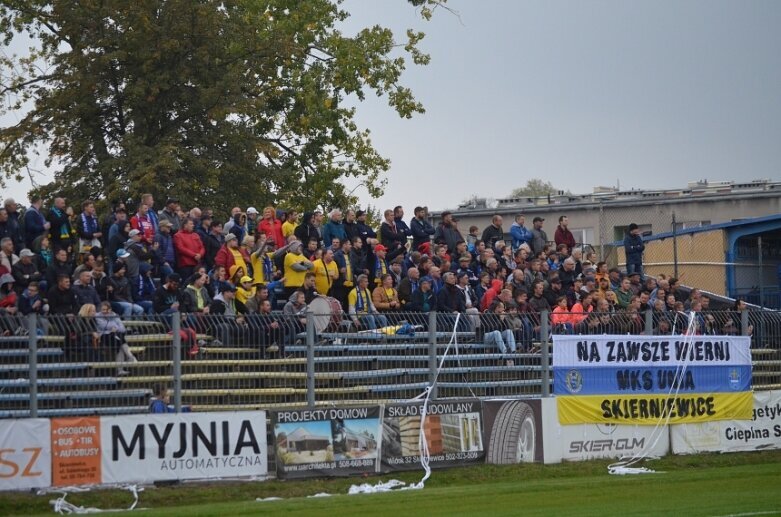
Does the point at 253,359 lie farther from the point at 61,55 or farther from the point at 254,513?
the point at 61,55

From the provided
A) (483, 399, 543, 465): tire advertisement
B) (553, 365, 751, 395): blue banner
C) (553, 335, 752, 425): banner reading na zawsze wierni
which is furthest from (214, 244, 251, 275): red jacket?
(553, 365, 751, 395): blue banner

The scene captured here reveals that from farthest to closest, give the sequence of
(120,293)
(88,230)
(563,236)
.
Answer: (563,236)
(88,230)
(120,293)

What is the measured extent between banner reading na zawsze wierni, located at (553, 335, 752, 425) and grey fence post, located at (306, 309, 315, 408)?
5154mm

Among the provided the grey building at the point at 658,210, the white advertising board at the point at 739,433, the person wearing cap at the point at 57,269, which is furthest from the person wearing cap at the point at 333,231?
the grey building at the point at 658,210

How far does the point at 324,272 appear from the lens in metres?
22.5

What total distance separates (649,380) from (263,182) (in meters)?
18.1

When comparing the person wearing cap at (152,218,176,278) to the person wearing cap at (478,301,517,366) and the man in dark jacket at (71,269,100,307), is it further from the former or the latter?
the person wearing cap at (478,301,517,366)

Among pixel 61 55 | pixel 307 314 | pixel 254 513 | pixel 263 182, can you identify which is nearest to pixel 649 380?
pixel 307 314

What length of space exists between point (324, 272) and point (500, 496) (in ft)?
20.5

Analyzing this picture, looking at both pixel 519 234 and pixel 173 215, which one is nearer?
pixel 173 215

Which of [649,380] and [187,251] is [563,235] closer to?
[649,380]

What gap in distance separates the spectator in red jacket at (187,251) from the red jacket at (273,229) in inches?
85.4

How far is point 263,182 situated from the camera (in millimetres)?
38594

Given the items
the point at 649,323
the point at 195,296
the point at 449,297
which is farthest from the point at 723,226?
the point at 195,296
